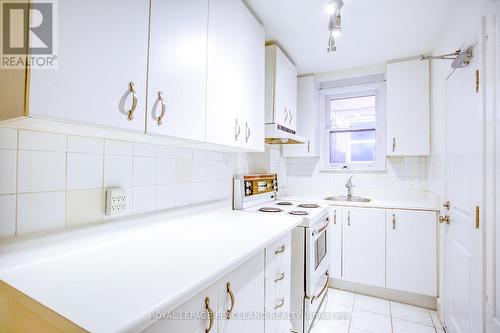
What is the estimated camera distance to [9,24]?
653mm

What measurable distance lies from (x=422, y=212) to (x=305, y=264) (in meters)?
1.30

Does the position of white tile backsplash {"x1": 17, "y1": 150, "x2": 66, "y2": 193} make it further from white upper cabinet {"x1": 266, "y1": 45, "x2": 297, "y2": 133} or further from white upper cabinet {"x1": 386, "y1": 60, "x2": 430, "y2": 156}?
white upper cabinet {"x1": 386, "y1": 60, "x2": 430, "y2": 156}

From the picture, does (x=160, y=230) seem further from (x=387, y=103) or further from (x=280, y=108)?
(x=387, y=103)

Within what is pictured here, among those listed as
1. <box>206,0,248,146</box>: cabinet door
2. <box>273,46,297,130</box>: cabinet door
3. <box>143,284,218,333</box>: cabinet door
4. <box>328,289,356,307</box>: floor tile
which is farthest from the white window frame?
<box>143,284,218,333</box>: cabinet door

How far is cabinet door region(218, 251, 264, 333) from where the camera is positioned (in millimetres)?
920

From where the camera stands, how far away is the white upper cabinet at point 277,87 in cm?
216

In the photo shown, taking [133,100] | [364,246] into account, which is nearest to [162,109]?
[133,100]

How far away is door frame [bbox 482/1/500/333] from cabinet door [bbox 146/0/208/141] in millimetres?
1387

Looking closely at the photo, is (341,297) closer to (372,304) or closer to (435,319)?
(372,304)

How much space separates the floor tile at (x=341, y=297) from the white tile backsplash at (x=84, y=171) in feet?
7.49

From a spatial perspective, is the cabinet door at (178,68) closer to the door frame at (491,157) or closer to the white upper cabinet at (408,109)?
the door frame at (491,157)

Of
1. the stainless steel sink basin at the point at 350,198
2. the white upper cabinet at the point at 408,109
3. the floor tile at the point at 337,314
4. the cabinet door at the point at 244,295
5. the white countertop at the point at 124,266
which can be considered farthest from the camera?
the stainless steel sink basin at the point at 350,198

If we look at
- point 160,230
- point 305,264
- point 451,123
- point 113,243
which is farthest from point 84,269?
point 451,123

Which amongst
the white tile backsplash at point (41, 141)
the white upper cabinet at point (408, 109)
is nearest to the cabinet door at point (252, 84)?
the white tile backsplash at point (41, 141)
